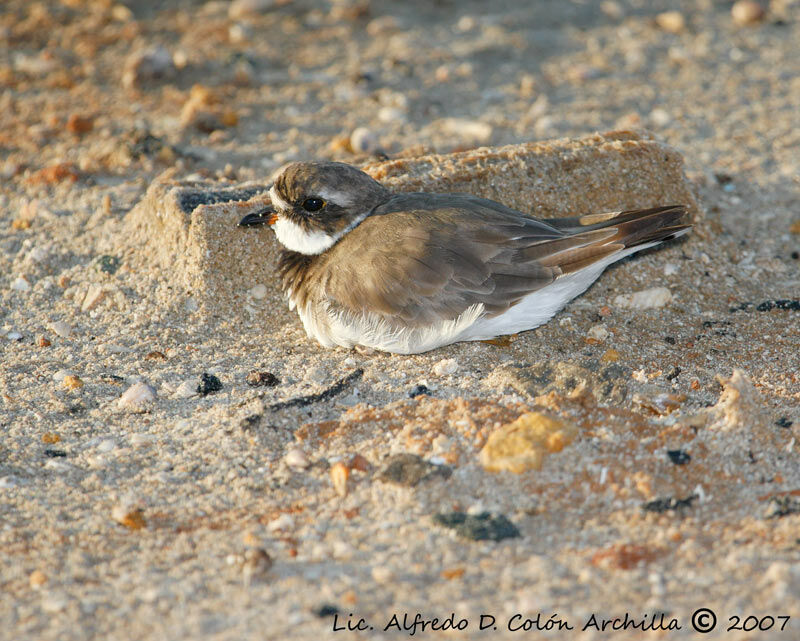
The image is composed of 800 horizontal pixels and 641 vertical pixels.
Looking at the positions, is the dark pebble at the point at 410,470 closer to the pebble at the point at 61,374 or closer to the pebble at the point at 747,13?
the pebble at the point at 61,374

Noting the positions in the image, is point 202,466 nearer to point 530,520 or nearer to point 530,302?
point 530,520

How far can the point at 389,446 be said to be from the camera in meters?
3.93

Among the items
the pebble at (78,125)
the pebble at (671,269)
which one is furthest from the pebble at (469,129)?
the pebble at (78,125)

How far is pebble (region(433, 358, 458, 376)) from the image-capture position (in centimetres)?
453

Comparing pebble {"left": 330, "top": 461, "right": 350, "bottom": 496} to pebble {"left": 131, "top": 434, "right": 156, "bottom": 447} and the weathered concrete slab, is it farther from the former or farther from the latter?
the weathered concrete slab

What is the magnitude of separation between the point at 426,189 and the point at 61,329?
224 centimetres

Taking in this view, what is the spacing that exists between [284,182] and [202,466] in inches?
67.4

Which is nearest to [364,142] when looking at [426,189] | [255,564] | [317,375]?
[426,189]

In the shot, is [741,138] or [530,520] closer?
[530,520]

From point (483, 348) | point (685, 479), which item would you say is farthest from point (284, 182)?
point (685, 479)

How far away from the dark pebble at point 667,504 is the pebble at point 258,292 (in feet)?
8.57

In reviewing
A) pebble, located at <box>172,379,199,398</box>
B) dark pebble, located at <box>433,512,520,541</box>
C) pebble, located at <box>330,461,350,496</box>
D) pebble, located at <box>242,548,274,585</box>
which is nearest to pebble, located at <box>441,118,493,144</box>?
pebble, located at <box>172,379,199,398</box>

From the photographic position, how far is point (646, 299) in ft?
16.9

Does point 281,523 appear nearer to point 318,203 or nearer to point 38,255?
point 318,203
